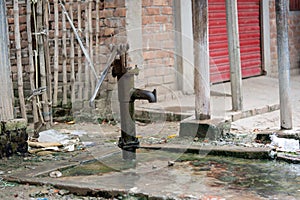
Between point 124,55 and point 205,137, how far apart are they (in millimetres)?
1598

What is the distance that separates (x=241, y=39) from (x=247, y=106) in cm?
292

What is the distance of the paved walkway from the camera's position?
6.88 m

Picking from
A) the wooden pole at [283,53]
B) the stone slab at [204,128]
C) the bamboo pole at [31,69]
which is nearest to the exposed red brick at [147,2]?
the bamboo pole at [31,69]

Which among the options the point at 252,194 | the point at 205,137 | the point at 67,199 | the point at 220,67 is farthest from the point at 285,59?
the point at 220,67

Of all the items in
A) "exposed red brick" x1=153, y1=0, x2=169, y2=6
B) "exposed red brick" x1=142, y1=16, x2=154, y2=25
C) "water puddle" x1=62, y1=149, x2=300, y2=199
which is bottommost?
"water puddle" x1=62, y1=149, x2=300, y2=199

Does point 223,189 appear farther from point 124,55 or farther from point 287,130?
point 287,130

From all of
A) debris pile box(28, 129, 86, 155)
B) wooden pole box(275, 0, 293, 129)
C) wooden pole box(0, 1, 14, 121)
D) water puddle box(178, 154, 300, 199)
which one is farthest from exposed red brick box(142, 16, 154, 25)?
water puddle box(178, 154, 300, 199)

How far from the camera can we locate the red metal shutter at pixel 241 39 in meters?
9.41

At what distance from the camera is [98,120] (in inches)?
302

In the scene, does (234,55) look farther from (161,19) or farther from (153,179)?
(153,179)

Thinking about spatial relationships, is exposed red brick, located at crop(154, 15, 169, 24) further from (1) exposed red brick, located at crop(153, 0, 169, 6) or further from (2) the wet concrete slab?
(2) the wet concrete slab

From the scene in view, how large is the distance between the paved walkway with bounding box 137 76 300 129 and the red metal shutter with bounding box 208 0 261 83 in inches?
14.4

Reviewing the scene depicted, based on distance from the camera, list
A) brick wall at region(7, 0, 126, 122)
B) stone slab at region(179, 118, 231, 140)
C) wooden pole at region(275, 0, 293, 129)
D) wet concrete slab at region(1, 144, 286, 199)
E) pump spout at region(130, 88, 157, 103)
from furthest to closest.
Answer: brick wall at region(7, 0, 126, 122) → stone slab at region(179, 118, 231, 140) → wooden pole at region(275, 0, 293, 129) → pump spout at region(130, 88, 157, 103) → wet concrete slab at region(1, 144, 286, 199)

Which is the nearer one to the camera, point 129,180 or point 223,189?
point 223,189
